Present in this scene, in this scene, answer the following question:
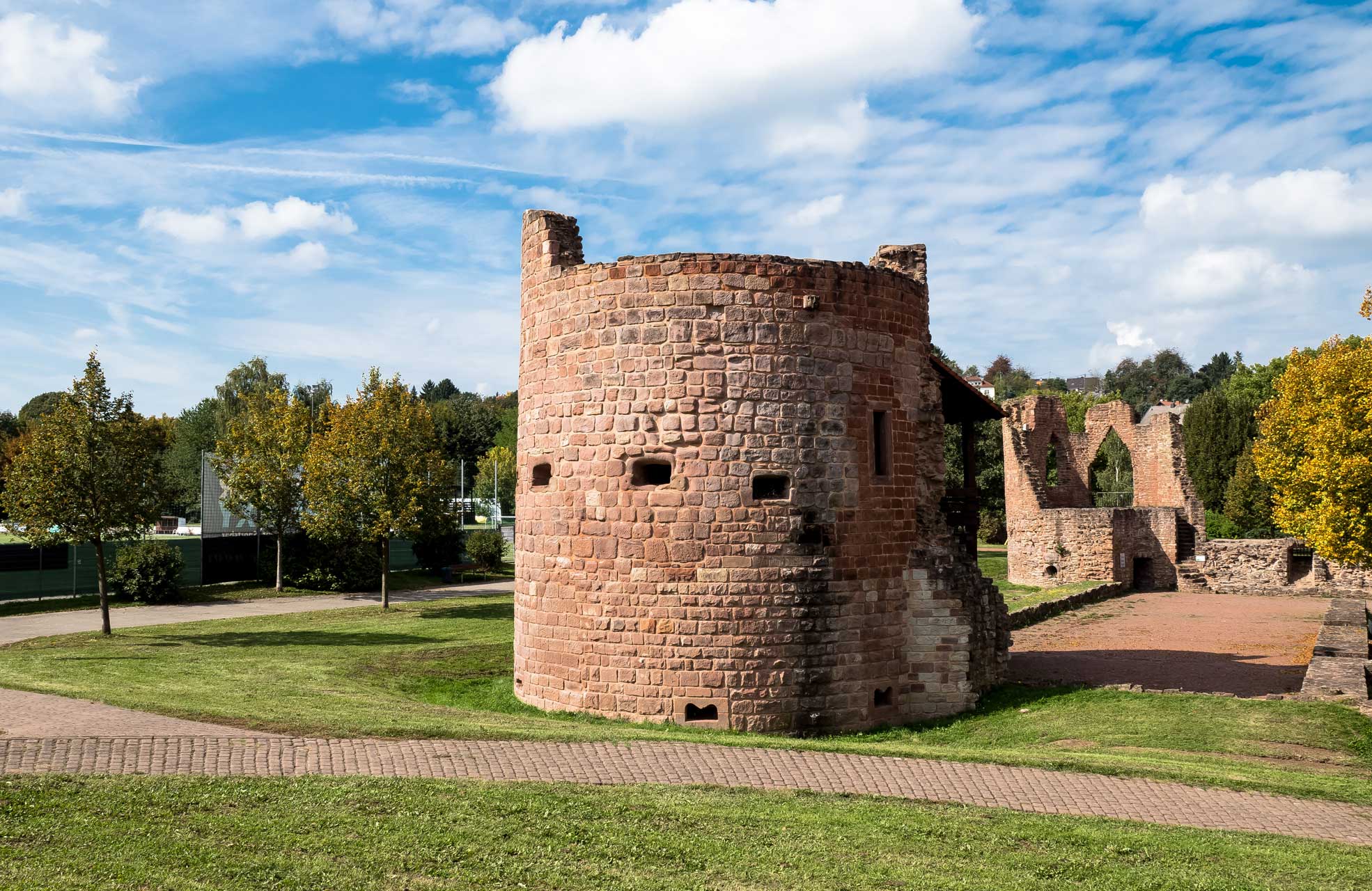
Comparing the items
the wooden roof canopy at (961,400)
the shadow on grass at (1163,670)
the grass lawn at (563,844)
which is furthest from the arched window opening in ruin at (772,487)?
the shadow on grass at (1163,670)

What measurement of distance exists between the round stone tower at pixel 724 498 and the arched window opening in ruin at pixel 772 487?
0.02 meters

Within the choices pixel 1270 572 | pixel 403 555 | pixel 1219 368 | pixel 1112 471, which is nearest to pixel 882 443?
pixel 1270 572

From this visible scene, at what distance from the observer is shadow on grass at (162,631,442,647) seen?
2052cm

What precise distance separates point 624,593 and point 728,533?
1.52 meters

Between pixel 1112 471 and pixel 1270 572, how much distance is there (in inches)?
1192

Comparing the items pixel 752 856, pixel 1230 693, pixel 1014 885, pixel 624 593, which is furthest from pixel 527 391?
pixel 1230 693

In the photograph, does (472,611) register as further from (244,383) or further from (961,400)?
(244,383)

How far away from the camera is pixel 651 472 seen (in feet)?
42.6

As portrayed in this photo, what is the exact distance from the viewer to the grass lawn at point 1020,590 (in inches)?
1060

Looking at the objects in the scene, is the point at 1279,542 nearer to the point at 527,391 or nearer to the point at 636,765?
the point at 527,391

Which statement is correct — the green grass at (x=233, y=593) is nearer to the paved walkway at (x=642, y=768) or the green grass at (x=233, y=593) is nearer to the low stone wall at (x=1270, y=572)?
the paved walkway at (x=642, y=768)

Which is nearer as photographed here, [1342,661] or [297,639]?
[1342,661]

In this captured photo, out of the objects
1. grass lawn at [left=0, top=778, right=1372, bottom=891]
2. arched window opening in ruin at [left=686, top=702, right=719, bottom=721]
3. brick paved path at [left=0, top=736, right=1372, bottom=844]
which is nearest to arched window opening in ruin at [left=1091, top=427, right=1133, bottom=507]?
arched window opening in ruin at [left=686, top=702, right=719, bottom=721]

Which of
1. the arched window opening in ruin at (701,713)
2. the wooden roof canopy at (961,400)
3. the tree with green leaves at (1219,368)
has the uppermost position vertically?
the tree with green leaves at (1219,368)
